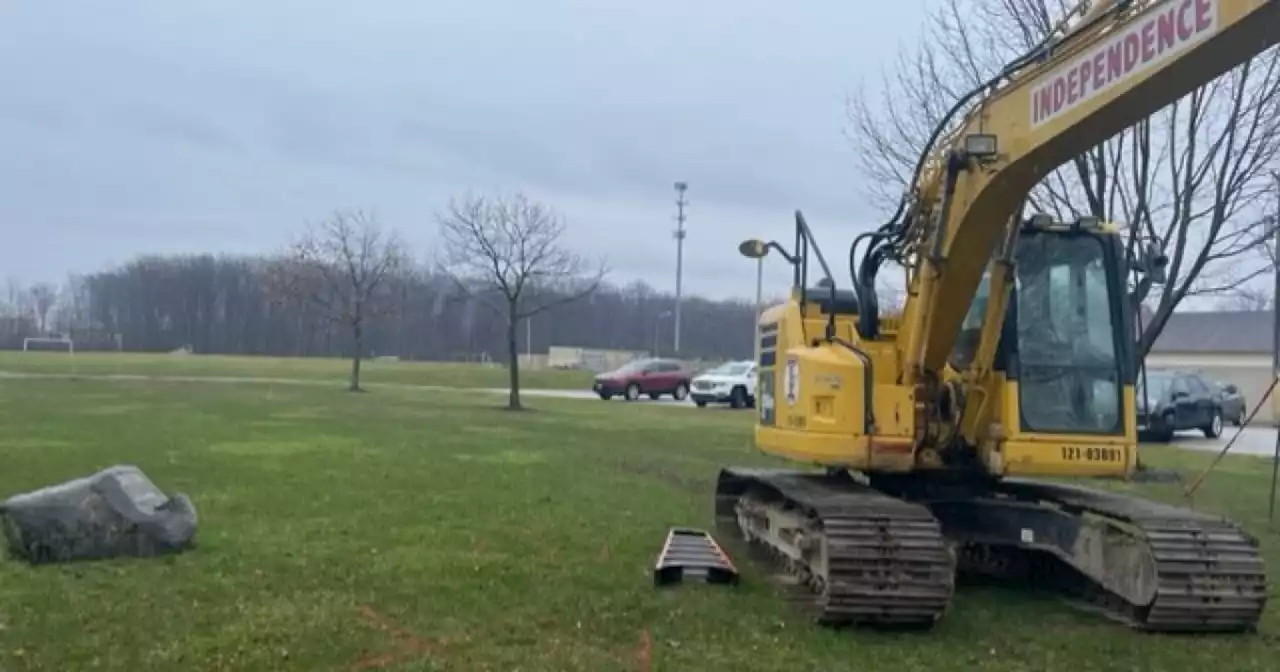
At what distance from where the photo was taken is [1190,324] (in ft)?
217

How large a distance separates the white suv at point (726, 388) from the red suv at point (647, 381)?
361 centimetres

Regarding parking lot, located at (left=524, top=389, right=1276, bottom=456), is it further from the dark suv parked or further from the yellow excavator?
the yellow excavator

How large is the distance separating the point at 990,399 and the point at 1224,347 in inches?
→ 2248

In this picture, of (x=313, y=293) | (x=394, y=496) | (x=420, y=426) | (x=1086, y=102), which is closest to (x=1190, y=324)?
(x=313, y=293)

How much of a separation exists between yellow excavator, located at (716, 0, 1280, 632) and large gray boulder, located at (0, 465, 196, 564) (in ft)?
15.6

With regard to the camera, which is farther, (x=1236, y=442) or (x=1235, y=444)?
(x=1236, y=442)

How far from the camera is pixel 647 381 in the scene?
45.7m

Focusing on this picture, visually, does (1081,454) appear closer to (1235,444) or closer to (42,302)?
(1235,444)

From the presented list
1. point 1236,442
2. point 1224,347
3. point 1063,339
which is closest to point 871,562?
point 1063,339

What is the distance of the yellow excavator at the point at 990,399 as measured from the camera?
26.3 ft

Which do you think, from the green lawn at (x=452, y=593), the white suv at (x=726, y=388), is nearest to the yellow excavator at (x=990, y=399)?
the green lawn at (x=452, y=593)

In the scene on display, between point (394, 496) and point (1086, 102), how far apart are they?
9.38 metres

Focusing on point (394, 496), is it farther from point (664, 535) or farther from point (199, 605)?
point (199, 605)

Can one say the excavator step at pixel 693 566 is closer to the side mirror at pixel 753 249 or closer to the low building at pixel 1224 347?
the side mirror at pixel 753 249
